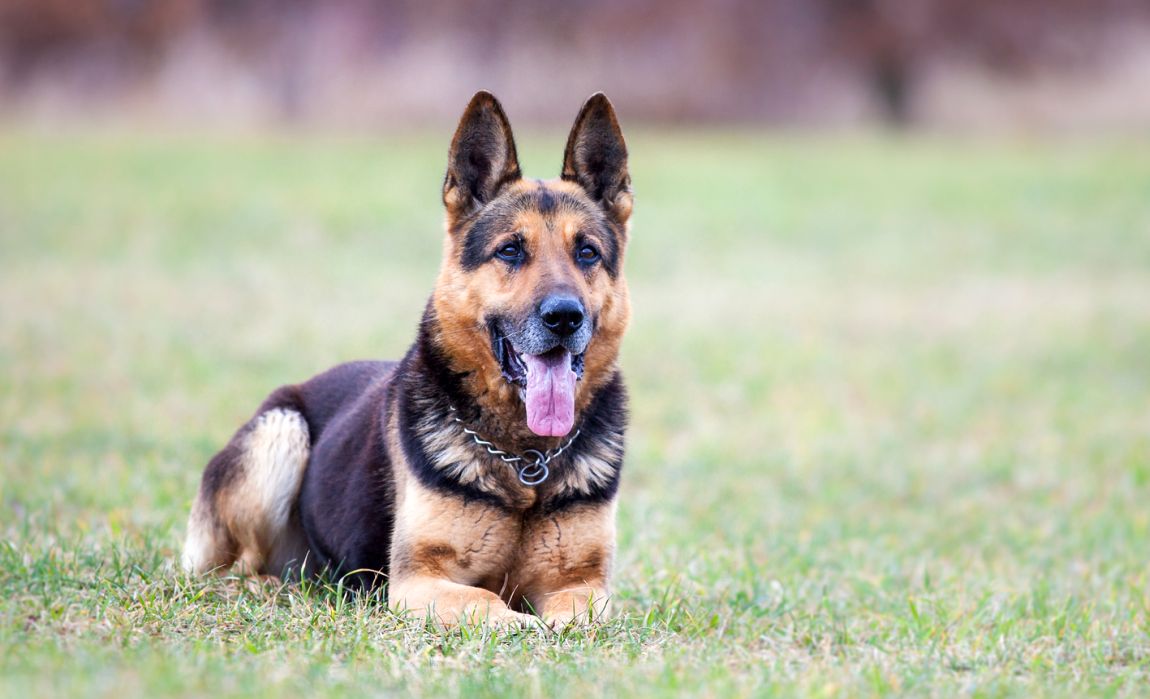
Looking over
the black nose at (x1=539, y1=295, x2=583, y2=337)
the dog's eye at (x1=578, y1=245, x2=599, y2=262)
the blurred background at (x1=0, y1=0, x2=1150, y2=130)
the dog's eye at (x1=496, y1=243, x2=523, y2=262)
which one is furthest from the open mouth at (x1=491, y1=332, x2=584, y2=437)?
the blurred background at (x1=0, y1=0, x2=1150, y2=130)

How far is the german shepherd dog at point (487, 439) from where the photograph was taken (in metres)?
5.44

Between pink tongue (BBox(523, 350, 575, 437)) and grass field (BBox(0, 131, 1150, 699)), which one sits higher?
pink tongue (BBox(523, 350, 575, 437))

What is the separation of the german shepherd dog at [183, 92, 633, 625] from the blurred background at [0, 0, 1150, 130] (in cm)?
2632

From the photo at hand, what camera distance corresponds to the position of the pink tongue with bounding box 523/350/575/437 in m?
5.53

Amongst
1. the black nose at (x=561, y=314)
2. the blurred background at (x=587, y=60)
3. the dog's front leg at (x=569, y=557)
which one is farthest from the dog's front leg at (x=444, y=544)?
the blurred background at (x=587, y=60)

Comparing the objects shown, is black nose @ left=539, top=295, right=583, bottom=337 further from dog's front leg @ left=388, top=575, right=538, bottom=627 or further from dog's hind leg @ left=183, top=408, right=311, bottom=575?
dog's hind leg @ left=183, top=408, right=311, bottom=575

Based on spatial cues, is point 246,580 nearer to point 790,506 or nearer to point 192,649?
point 192,649

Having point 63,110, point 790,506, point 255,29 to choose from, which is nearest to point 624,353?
point 790,506

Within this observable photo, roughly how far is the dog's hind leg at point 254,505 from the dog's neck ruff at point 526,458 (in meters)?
1.08

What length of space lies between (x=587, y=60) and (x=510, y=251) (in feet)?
94.4

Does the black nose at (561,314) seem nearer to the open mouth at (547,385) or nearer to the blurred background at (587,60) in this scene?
the open mouth at (547,385)

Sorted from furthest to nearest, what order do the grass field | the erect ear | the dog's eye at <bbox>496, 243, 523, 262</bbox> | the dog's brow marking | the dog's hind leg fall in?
the dog's hind leg < the erect ear < the dog's brow marking < the dog's eye at <bbox>496, 243, 523, 262</bbox> < the grass field

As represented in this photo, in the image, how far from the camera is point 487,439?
565cm

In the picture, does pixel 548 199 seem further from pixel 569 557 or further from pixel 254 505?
pixel 254 505
